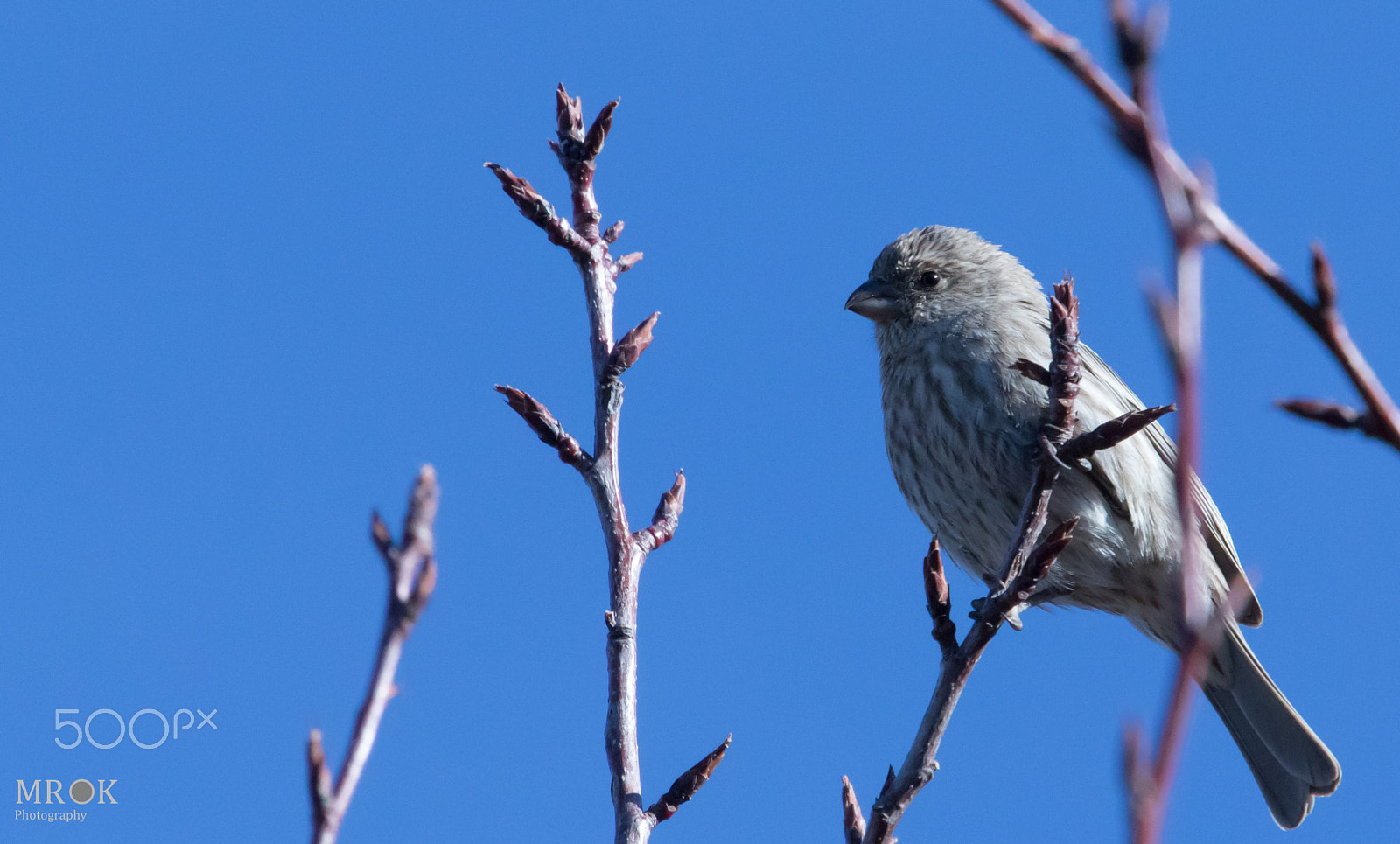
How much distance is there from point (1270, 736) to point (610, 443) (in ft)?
16.0

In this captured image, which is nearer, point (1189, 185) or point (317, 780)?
point (1189, 185)

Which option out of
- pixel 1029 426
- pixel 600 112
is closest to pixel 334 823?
pixel 600 112

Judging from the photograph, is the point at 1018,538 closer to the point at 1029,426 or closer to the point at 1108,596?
the point at 1029,426

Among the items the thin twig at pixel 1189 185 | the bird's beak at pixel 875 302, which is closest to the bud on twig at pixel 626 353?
the thin twig at pixel 1189 185

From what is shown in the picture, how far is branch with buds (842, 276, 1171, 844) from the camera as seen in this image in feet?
10.1

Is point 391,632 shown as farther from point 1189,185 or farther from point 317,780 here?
point 1189,185

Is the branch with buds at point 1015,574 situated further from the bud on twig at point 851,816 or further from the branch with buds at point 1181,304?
the branch with buds at point 1181,304

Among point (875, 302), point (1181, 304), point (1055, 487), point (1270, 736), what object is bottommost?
point (1181, 304)

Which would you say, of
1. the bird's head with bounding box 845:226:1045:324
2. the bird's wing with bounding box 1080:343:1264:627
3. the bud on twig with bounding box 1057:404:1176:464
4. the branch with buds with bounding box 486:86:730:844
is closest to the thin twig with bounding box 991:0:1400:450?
the bud on twig with bounding box 1057:404:1176:464

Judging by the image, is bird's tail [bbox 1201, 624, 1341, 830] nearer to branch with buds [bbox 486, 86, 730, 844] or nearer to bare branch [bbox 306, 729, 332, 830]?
branch with buds [bbox 486, 86, 730, 844]

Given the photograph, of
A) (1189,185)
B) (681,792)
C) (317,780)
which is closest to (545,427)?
(681,792)

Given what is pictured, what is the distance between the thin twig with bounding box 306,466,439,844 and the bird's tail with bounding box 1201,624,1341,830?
5830 millimetres

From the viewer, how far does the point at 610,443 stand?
335cm

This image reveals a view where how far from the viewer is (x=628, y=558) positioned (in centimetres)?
332
